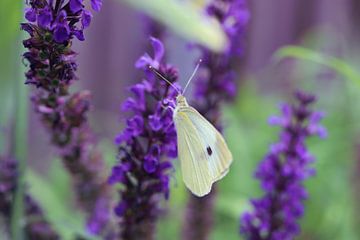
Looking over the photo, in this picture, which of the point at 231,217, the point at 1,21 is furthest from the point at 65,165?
the point at 231,217

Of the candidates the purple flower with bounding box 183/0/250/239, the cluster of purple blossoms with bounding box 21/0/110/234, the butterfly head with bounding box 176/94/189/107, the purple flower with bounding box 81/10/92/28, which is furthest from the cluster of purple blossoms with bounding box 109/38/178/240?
the purple flower with bounding box 183/0/250/239

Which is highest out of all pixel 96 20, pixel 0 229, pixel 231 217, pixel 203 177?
pixel 96 20

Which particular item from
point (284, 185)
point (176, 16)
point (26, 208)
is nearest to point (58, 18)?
point (176, 16)

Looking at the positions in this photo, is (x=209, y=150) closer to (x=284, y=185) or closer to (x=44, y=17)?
(x=284, y=185)

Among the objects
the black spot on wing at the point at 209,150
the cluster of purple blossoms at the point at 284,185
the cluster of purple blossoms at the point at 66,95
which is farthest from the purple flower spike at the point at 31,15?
the cluster of purple blossoms at the point at 284,185

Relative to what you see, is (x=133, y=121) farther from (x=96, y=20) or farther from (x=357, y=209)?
(x=96, y=20)

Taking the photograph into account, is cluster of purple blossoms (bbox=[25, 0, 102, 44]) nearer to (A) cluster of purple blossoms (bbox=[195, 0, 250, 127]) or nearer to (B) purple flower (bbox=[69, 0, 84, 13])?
(B) purple flower (bbox=[69, 0, 84, 13])
